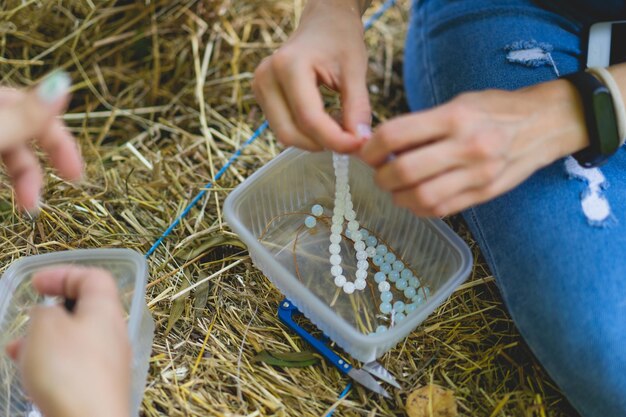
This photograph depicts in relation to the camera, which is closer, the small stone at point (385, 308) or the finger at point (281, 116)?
the finger at point (281, 116)

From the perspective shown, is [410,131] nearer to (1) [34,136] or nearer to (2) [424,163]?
(2) [424,163]

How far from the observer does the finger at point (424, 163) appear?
0.85 m

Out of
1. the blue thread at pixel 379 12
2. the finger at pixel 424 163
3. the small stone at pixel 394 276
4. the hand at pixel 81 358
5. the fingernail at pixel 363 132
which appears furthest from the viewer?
the blue thread at pixel 379 12

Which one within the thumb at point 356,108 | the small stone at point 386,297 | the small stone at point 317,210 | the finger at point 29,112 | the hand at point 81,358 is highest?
the finger at point 29,112

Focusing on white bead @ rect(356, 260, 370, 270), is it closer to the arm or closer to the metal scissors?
the metal scissors

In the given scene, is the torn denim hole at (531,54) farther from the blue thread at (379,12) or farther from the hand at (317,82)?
the blue thread at (379,12)

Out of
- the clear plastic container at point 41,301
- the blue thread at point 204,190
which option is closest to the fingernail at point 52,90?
the clear plastic container at point 41,301

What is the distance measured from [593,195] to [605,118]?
0.49ft

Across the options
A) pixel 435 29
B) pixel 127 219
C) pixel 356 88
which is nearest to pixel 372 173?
pixel 356 88

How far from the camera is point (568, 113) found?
977mm

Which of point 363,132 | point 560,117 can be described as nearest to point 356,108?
point 363,132

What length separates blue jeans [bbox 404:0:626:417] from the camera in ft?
3.29

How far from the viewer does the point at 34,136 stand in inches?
34.3

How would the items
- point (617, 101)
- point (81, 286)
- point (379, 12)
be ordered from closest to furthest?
point (81, 286)
point (617, 101)
point (379, 12)
